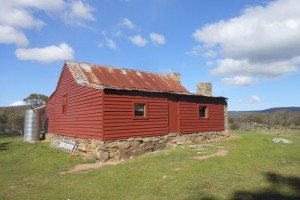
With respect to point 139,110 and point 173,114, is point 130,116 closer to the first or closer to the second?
point 139,110

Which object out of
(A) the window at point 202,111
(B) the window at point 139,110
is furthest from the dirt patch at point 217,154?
(A) the window at point 202,111

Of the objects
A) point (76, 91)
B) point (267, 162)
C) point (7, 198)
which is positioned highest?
point (76, 91)

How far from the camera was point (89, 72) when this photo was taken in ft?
67.1

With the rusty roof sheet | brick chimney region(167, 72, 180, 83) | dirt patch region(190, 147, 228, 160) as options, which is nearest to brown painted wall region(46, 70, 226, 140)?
the rusty roof sheet

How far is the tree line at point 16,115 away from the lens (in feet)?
153

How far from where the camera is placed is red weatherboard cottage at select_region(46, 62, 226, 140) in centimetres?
1733

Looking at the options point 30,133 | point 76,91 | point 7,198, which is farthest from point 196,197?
point 30,133

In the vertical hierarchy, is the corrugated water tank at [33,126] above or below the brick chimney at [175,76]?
below

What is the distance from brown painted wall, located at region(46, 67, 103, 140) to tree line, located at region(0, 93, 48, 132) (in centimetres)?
2367

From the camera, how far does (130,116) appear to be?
18.1 meters

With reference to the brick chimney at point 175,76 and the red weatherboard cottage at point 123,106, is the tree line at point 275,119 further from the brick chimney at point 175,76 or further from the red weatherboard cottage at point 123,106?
the red weatherboard cottage at point 123,106

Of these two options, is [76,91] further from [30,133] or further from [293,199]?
[293,199]

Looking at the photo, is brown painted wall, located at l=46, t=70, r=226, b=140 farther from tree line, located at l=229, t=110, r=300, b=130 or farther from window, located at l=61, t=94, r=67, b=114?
tree line, located at l=229, t=110, r=300, b=130

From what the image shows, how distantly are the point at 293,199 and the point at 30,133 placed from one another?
22399mm
